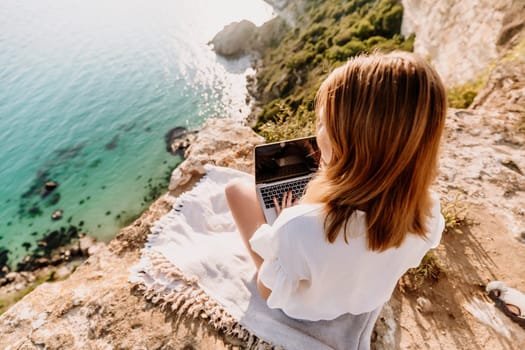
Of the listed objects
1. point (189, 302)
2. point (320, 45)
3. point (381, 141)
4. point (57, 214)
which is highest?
point (381, 141)

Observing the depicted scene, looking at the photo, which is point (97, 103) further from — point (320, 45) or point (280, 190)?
point (280, 190)

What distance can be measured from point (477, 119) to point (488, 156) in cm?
114

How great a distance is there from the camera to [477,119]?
504 cm

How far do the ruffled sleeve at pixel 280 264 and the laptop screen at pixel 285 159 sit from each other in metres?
1.30

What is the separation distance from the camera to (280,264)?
1606 millimetres

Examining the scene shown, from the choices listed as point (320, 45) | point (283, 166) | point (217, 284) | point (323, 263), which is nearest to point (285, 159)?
point (283, 166)

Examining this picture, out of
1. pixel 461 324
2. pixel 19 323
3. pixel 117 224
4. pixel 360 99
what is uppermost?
pixel 360 99

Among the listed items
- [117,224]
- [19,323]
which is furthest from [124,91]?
[19,323]

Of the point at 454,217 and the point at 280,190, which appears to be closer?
the point at 280,190

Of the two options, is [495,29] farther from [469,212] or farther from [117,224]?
[117,224]

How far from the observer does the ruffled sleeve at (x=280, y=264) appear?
4.95ft

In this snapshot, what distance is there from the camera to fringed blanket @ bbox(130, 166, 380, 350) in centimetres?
231

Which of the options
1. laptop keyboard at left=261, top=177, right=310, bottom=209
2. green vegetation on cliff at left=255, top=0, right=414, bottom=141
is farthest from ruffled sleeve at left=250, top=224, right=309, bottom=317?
green vegetation on cliff at left=255, top=0, right=414, bottom=141

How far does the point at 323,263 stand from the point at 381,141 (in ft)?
2.39
